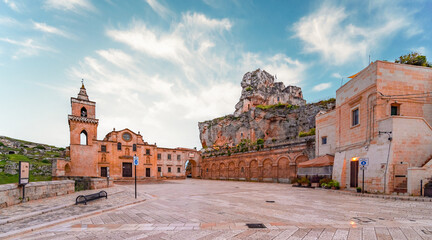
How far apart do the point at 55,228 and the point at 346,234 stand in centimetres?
773

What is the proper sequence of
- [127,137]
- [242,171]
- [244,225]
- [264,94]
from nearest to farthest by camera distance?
1. [244,225]
2. [242,171]
3. [127,137]
4. [264,94]

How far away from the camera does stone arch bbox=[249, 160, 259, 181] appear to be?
1284 inches

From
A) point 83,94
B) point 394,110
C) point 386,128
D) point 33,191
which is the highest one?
point 83,94

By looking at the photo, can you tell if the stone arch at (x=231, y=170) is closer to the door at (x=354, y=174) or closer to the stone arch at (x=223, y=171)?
the stone arch at (x=223, y=171)

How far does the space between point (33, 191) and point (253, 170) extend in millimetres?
28236

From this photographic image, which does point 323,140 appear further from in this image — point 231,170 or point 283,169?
point 231,170

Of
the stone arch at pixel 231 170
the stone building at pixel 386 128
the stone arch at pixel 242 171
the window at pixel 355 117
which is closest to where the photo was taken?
the stone building at pixel 386 128

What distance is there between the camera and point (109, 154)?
3681 centimetres

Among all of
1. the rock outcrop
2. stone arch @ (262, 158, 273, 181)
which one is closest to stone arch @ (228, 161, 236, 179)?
stone arch @ (262, 158, 273, 181)

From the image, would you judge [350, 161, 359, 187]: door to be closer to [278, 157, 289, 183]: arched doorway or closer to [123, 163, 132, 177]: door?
[278, 157, 289, 183]: arched doorway

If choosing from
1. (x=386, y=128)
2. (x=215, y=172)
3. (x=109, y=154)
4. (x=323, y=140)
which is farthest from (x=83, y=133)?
(x=386, y=128)

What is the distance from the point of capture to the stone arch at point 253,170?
32.6m

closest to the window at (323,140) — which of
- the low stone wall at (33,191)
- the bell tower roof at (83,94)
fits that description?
the low stone wall at (33,191)

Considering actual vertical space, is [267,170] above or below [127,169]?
above
